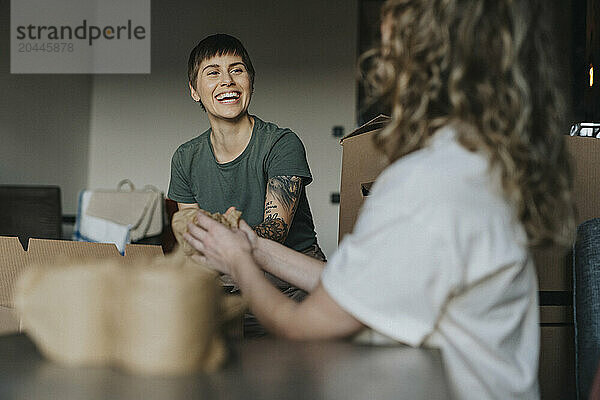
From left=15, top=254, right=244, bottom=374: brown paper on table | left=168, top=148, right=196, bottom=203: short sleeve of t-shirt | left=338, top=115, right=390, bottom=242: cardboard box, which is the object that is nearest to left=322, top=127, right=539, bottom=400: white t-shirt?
left=15, top=254, right=244, bottom=374: brown paper on table

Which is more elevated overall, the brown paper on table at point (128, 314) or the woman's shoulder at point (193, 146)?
the woman's shoulder at point (193, 146)

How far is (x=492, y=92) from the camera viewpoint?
2.20 feet

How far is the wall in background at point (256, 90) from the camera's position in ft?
15.8

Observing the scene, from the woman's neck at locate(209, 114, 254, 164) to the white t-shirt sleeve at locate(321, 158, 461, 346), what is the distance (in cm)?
124

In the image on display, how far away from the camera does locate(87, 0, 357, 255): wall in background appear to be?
4828 millimetres

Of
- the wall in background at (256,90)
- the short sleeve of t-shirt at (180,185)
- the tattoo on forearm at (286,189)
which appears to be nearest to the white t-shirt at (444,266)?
the tattoo on forearm at (286,189)

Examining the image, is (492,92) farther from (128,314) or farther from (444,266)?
(128,314)

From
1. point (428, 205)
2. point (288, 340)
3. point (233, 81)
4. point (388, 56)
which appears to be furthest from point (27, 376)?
point (233, 81)

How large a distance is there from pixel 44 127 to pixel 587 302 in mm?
4045

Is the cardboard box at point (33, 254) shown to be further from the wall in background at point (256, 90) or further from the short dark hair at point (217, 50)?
the wall in background at point (256, 90)

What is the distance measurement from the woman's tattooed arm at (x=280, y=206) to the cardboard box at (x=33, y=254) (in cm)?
65

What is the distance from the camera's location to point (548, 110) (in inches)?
28.1

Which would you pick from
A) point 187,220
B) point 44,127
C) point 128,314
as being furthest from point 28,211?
point 128,314

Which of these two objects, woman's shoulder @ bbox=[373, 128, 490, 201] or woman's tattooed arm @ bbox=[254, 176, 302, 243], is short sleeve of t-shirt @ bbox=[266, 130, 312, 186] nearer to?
woman's tattooed arm @ bbox=[254, 176, 302, 243]
